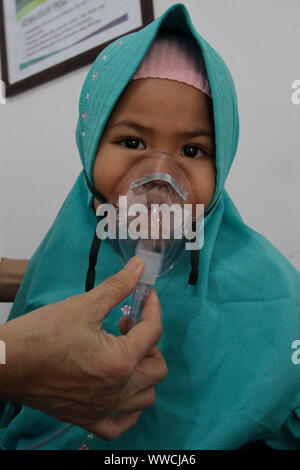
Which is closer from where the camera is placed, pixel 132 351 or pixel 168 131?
pixel 132 351

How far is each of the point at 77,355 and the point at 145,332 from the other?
98 millimetres

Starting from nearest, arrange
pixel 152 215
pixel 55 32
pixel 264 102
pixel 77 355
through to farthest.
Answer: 1. pixel 77 355
2. pixel 152 215
3. pixel 264 102
4. pixel 55 32

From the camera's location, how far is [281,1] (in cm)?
90

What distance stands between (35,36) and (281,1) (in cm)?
88

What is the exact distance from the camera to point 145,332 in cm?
48

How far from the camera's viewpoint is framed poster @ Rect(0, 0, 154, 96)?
1.09m

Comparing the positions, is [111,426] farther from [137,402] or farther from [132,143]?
[132,143]

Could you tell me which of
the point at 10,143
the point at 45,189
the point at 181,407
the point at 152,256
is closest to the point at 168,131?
the point at 152,256

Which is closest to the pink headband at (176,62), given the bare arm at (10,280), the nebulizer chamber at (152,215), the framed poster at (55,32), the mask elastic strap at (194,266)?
the nebulizer chamber at (152,215)

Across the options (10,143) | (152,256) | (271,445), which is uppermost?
(10,143)

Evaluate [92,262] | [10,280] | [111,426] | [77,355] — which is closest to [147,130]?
[92,262]

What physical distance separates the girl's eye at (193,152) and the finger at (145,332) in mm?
269

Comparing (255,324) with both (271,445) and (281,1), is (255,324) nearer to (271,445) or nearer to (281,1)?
(271,445)

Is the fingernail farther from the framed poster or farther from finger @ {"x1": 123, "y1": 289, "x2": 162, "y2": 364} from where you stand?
the framed poster
